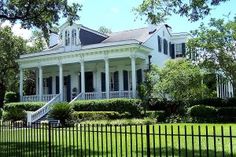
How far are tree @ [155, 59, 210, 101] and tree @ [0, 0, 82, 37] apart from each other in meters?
9.50

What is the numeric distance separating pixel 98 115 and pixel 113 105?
2.05m

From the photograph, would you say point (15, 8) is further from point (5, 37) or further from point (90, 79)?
point (5, 37)

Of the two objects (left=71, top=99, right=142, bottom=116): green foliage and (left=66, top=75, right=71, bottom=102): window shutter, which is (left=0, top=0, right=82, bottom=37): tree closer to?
(left=71, top=99, right=142, bottom=116): green foliage

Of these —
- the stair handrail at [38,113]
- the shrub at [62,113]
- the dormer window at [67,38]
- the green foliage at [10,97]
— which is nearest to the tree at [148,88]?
the shrub at [62,113]

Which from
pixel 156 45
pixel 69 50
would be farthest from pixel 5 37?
pixel 156 45

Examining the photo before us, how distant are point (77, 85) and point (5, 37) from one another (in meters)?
15.3

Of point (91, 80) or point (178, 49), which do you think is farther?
Answer: point (178, 49)

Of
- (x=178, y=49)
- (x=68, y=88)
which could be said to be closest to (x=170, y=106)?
(x=178, y=49)

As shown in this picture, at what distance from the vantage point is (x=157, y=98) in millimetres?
30562

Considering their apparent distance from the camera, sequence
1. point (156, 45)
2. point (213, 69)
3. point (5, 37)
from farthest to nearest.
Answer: point (5, 37)
point (156, 45)
point (213, 69)

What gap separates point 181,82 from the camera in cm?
2889

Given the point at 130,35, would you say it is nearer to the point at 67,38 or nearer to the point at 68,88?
the point at 67,38

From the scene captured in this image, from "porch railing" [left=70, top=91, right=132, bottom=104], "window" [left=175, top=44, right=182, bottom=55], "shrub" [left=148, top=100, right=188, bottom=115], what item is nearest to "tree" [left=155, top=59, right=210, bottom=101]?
"shrub" [left=148, top=100, right=188, bottom=115]

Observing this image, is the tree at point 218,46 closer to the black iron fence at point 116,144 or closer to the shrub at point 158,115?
the shrub at point 158,115
